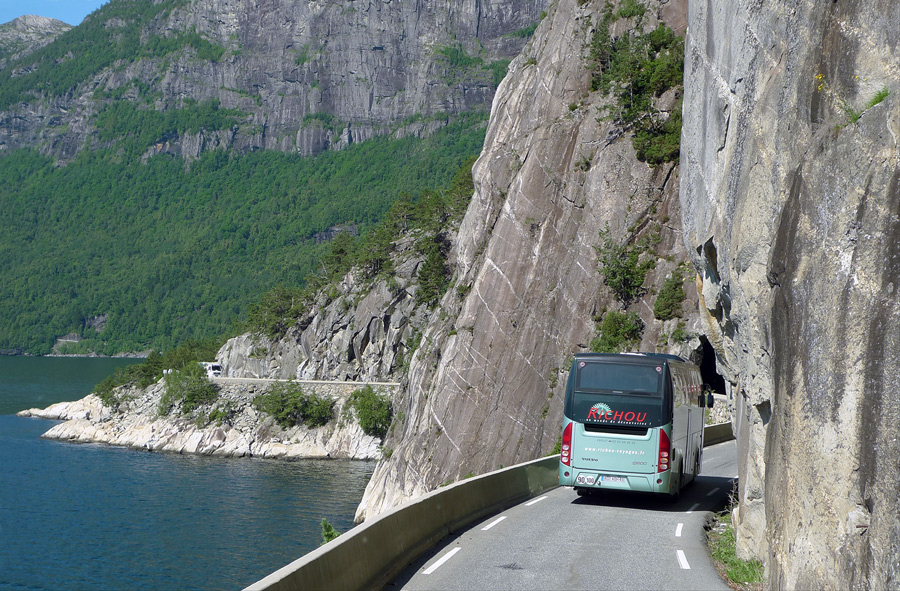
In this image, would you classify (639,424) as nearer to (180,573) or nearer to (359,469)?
(180,573)

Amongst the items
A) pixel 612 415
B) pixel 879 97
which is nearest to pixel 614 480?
pixel 612 415

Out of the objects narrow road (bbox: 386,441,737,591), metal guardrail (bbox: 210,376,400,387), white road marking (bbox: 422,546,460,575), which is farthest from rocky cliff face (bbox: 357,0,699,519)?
metal guardrail (bbox: 210,376,400,387)

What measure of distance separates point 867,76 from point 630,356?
37.7ft

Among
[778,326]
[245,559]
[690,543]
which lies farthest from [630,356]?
[245,559]

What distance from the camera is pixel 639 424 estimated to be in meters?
20.6

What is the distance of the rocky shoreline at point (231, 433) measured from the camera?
100750mm

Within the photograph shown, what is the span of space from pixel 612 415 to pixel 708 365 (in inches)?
1405

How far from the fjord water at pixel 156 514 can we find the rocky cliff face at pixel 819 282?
41.2 m

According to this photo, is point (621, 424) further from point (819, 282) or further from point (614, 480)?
point (819, 282)

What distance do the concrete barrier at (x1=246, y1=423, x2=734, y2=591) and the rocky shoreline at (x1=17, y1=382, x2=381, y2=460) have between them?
77.4m

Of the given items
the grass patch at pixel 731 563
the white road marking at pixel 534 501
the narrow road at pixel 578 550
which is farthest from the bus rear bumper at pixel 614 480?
the grass patch at pixel 731 563

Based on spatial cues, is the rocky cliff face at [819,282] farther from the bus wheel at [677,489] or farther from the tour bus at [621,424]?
the bus wheel at [677,489]

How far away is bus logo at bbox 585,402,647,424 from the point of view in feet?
67.8

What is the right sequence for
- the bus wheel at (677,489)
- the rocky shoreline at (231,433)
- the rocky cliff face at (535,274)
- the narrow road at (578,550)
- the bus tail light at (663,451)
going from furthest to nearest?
the rocky shoreline at (231,433), the rocky cliff face at (535,274), the bus wheel at (677,489), the bus tail light at (663,451), the narrow road at (578,550)
